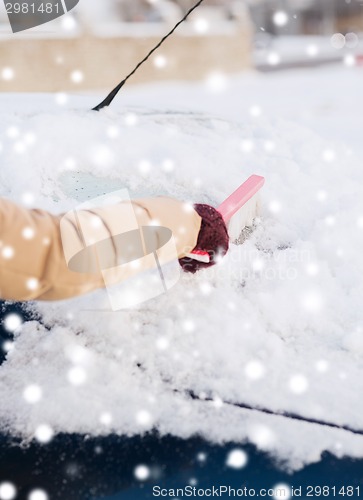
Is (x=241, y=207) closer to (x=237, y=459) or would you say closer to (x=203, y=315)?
(x=203, y=315)

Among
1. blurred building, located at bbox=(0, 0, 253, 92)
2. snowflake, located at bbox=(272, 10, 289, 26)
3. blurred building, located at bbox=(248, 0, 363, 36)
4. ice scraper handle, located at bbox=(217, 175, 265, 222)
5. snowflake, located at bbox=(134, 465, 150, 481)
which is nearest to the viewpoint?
snowflake, located at bbox=(134, 465, 150, 481)

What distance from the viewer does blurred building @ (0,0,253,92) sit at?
12.3 m

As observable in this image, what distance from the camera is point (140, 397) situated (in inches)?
43.7

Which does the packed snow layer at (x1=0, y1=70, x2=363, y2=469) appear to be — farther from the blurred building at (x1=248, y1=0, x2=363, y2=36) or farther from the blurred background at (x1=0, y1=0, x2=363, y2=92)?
the blurred building at (x1=248, y1=0, x2=363, y2=36)

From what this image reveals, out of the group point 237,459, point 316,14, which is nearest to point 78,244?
point 237,459

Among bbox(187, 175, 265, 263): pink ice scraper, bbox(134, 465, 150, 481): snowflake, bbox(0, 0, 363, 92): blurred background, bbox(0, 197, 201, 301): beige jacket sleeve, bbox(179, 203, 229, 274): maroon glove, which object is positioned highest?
bbox(0, 197, 201, 301): beige jacket sleeve

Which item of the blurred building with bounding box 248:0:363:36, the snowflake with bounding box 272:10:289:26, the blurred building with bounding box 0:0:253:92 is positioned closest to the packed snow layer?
the blurred building with bounding box 0:0:253:92

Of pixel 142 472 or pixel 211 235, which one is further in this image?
pixel 211 235

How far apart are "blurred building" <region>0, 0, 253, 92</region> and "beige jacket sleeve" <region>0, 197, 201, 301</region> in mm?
11970

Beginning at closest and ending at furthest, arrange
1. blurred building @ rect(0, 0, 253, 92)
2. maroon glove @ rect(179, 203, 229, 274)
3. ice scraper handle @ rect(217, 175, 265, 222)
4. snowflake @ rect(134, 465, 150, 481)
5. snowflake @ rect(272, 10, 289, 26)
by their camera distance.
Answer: snowflake @ rect(134, 465, 150, 481) → maroon glove @ rect(179, 203, 229, 274) → ice scraper handle @ rect(217, 175, 265, 222) → blurred building @ rect(0, 0, 253, 92) → snowflake @ rect(272, 10, 289, 26)

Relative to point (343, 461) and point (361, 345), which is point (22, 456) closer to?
point (343, 461)

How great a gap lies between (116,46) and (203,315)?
1330cm

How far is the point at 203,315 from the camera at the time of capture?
132 cm

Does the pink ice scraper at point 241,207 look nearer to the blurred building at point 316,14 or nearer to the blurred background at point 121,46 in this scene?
the blurred background at point 121,46
